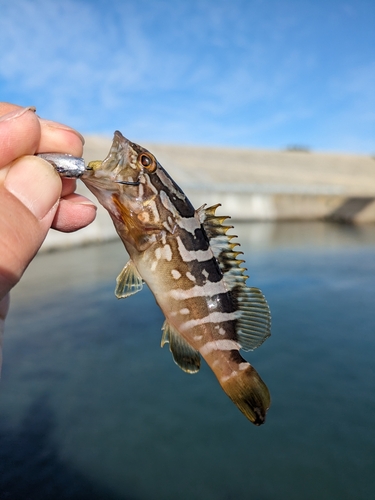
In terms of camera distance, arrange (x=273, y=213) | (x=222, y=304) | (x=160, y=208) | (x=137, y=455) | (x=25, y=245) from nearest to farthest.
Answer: (x=25, y=245)
(x=222, y=304)
(x=160, y=208)
(x=137, y=455)
(x=273, y=213)

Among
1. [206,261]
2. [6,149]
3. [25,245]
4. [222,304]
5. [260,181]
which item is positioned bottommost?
[260,181]

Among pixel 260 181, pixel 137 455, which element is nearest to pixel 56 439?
pixel 137 455

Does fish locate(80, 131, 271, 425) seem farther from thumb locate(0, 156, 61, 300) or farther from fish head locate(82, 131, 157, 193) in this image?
thumb locate(0, 156, 61, 300)

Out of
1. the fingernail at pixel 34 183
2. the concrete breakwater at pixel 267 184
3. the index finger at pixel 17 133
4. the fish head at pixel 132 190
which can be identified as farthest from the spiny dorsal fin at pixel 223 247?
the concrete breakwater at pixel 267 184

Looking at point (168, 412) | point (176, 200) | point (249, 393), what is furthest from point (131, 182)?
point (168, 412)

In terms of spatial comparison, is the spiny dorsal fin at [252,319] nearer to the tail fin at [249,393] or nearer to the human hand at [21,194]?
the tail fin at [249,393]

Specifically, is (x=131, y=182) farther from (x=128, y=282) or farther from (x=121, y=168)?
(x=128, y=282)

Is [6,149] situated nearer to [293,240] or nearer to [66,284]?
[66,284]
